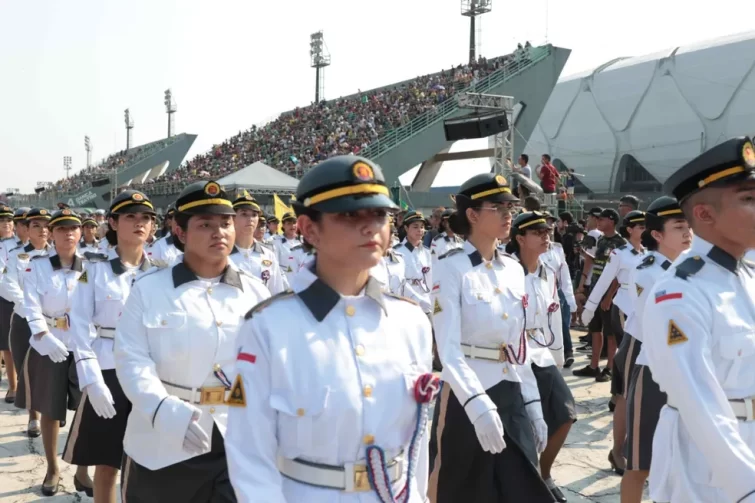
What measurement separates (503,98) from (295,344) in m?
20.0

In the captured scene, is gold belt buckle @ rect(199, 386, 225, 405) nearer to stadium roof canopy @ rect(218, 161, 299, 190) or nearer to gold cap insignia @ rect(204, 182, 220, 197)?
gold cap insignia @ rect(204, 182, 220, 197)

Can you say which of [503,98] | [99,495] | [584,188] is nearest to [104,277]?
[99,495]

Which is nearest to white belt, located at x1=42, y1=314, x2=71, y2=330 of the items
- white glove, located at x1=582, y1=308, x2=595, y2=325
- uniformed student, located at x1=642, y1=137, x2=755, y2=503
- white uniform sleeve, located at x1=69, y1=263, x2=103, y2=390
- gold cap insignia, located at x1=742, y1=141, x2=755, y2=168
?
white uniform sleeve, located at x1=69, y1=263, x2=103, y2=390

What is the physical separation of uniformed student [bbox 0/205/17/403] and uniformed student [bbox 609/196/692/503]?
705 cm

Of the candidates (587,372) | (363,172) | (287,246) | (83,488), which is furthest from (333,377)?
(287,246)

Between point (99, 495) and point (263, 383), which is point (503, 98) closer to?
point (99, 495)

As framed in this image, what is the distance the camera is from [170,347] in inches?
129

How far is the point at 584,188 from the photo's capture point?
63.8 m

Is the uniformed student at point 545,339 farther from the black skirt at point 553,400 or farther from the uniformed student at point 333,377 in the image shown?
the uniformed student at point 333,377

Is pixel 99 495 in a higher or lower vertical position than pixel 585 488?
higher

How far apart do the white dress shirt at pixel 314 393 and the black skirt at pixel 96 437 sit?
271 cm

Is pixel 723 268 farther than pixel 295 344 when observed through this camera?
Yes

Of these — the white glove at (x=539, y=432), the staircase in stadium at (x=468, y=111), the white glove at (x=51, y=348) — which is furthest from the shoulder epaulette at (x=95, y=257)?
the staircase in stadium at (x=468, y=111)

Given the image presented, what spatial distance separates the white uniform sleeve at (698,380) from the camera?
2.24m
